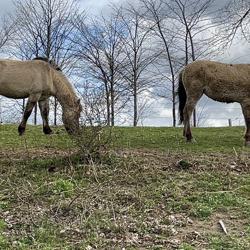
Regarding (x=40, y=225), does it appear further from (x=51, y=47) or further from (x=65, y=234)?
(x=51, y=47)

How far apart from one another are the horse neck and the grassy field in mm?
2858

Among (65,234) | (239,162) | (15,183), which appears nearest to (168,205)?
(65,234)

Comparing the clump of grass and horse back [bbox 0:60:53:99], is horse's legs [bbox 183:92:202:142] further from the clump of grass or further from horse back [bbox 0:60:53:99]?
the clump of grass

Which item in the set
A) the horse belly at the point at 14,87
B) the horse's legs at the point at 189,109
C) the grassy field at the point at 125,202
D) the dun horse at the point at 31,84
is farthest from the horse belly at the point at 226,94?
the horse belly at the point at 14,87

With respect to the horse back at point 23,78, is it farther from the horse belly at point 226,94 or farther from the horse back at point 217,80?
the horse belly at point 226,94

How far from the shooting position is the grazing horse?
1220 centimetres

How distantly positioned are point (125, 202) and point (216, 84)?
6.59 m

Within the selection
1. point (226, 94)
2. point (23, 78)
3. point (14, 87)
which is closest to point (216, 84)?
point (226, 94)

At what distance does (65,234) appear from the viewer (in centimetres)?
527

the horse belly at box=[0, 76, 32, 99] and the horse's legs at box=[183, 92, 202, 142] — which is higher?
the horse belly at box=[0, 76, 32, 99]

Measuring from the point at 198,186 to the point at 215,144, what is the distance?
5303mm

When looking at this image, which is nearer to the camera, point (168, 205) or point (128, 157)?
point (168, 205)

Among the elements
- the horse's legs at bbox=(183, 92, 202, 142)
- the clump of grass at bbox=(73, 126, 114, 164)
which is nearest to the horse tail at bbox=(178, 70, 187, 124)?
the horse's legs at bbox=(183, 92, 202, 142)

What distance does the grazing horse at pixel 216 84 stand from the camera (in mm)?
12203
